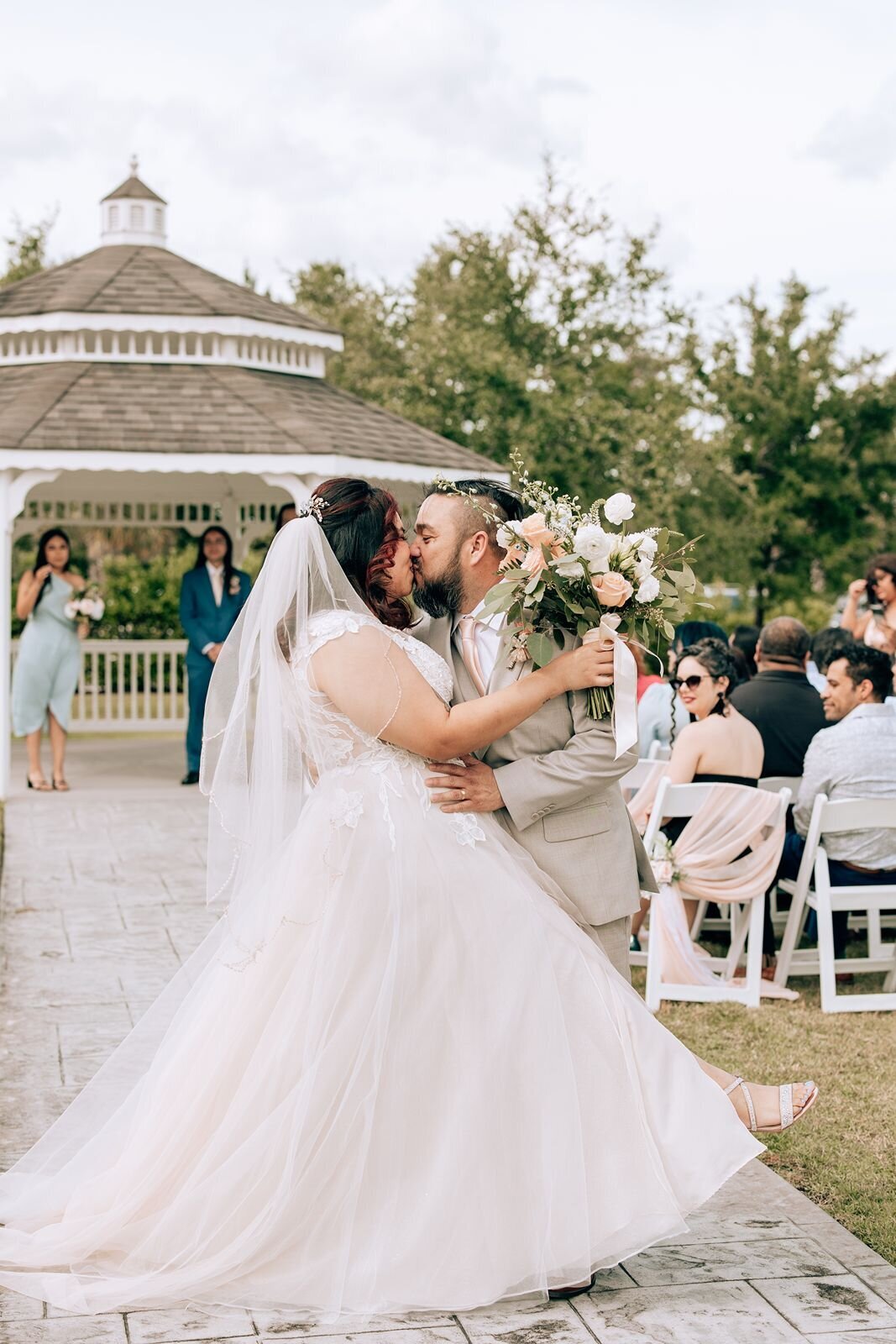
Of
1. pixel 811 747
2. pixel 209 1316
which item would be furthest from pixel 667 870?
pixel 209 1316

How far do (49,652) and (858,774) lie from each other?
26.9 ft

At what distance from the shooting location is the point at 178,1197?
4.00m

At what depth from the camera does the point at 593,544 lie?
401 centimetres

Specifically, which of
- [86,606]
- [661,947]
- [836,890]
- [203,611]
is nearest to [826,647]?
[836,890]

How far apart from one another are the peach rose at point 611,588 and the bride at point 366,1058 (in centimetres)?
16

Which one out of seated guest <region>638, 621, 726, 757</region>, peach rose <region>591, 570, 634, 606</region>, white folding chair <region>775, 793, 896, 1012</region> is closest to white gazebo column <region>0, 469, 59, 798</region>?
seated guest <region>638, 621, 726, 757</region>

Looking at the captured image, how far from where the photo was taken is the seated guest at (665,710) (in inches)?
336

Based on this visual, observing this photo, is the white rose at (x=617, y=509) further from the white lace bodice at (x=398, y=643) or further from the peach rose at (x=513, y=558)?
the white lace bodice at (x=398, y=643)

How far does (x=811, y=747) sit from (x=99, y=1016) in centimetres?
359

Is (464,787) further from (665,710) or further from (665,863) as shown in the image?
(665,710)

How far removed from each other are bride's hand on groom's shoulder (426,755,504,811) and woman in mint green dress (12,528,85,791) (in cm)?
960

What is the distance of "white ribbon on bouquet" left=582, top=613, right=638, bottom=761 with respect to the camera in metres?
4.09

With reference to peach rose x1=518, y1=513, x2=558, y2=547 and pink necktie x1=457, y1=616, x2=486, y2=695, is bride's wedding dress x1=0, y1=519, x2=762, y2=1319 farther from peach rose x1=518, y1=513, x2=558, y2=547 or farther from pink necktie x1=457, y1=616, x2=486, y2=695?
peach rose x1=518, y1=513, x2=558, y2=547

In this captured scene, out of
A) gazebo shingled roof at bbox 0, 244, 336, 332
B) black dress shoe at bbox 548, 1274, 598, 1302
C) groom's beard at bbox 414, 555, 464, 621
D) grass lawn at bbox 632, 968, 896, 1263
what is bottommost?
grass lawn at bbox 632, 968, 896, 1263
